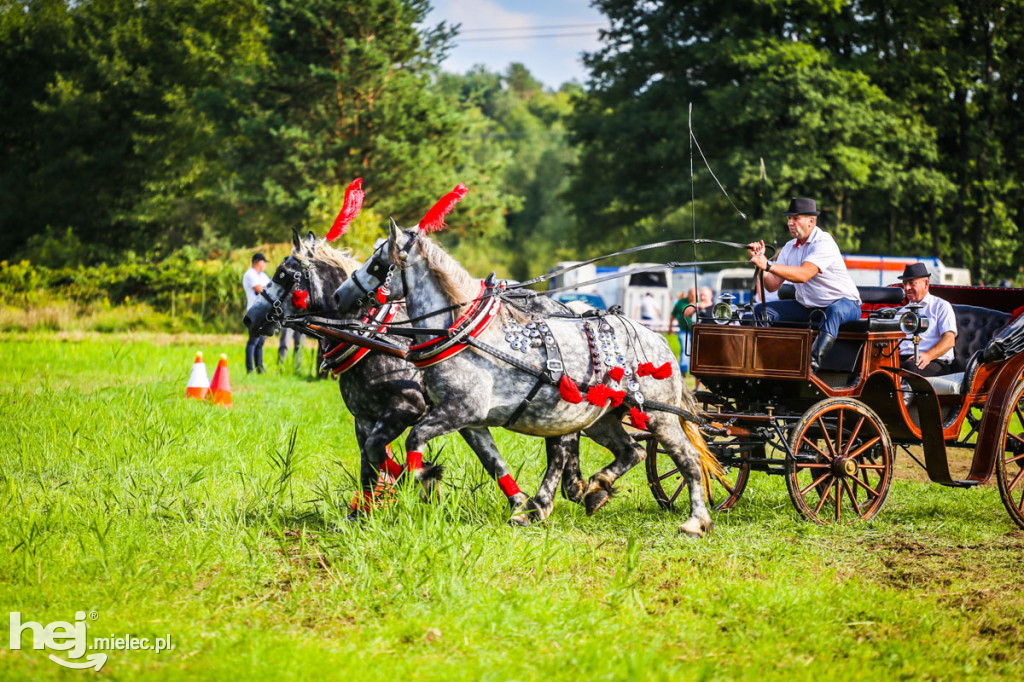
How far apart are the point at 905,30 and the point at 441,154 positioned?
15380 mm

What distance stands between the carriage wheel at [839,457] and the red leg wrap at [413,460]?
244 centimetres

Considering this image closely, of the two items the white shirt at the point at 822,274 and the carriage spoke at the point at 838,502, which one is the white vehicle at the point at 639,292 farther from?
the carriage spoke at the point at 838,502

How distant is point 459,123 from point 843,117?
1172cm

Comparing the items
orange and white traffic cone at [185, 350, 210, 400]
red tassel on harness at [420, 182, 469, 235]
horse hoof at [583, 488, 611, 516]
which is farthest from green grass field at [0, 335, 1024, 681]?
orange and white traffic cone at [185, 350, 210, 400]

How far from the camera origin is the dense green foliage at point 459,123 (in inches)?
1154

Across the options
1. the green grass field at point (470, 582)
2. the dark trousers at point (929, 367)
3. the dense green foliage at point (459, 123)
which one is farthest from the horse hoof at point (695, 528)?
the dense green foliage at point (459, 123)

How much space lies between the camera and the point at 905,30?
1222 inches

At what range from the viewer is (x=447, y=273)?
611cm

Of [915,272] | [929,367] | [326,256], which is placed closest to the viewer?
[326,256]

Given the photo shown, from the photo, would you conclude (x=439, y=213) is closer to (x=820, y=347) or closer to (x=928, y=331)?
(x=820, y=347)

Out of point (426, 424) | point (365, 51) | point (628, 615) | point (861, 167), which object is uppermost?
point (365, 51)

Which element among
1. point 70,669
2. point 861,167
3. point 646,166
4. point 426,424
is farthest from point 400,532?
point 646,166

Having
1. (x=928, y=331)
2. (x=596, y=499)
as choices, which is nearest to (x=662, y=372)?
(x=596, y=499)

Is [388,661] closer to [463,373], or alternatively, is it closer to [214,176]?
[463,373]
